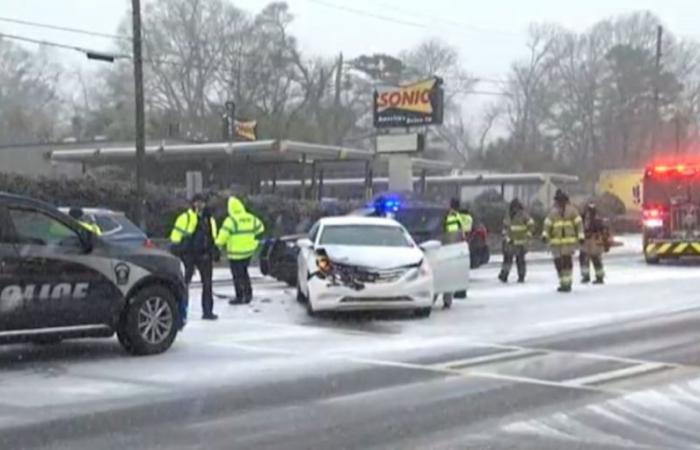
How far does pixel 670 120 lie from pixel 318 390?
82.8 meters

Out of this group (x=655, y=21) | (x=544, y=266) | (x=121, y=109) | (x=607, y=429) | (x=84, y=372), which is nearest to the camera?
(x=607, y=429)

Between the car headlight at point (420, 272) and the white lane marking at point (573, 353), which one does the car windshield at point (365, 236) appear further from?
the white lane marking at point (573, 353)

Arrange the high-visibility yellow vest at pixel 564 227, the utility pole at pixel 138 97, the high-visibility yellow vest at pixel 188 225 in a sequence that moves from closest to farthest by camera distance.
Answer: the high-visibility yellow vest at pixel 188 225 < the high-visibility yellow vest at pixel 564 227 < the utility pole at pixel 138 97

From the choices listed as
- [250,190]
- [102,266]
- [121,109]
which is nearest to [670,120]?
[121,109]

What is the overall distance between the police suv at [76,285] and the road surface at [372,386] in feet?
1.11

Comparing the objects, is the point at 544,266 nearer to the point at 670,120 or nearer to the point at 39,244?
the point at 39,244

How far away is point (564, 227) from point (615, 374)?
34.3ft

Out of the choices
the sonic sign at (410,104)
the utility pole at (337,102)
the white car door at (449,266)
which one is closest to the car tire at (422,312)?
the white car door at (449,266)

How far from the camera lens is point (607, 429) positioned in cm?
791

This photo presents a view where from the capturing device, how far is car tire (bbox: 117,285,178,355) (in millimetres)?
11242

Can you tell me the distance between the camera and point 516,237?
2216 centimetres

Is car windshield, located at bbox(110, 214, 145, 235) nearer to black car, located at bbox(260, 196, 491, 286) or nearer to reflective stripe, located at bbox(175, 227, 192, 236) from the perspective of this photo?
reflective stripe, located at bbox(175, 227, 192, 236)

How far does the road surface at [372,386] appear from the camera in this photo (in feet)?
25.1

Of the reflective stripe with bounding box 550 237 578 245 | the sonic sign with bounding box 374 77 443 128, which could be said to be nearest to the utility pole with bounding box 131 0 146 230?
the reflective stripe with bounding box 550 237 578 245
